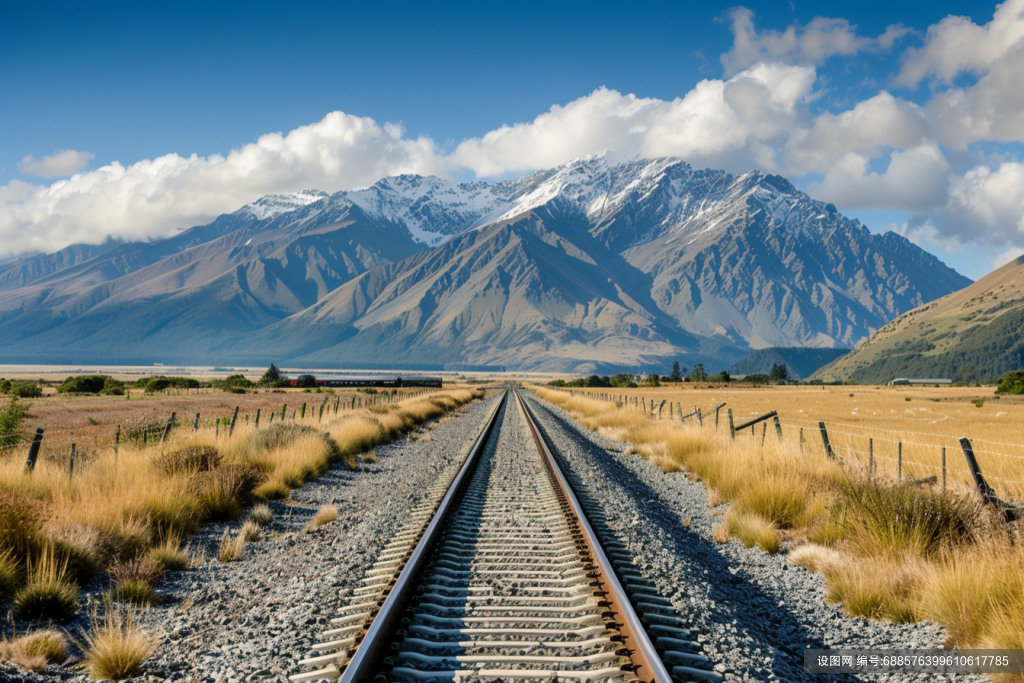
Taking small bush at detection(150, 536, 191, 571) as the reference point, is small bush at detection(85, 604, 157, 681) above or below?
above

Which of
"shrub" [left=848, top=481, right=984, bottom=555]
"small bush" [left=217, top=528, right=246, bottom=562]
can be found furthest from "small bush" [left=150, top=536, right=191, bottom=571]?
"shrub" [left=848, top=481, right=984, bottom=555]

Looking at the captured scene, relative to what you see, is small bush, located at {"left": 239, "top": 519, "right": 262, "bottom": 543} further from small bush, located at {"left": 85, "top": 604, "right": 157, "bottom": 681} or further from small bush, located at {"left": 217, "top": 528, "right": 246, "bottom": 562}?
small bush, located at {"left": 85, "top": 604, "right": 157, "bottom": 681}

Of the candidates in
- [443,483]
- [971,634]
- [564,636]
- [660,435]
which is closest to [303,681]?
[564,636]

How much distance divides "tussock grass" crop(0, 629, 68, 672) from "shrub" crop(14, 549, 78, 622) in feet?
1.86

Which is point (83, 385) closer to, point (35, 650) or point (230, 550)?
point (230, 550)

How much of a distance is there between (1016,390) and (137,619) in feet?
267

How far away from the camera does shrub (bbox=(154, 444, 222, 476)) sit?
10953mm

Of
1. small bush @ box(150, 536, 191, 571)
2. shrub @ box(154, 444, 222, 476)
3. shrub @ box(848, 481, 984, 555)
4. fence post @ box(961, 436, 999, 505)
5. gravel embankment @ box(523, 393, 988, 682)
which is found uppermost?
fence post @ box(961, 436, 999, 505)

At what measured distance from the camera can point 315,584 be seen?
6.39m

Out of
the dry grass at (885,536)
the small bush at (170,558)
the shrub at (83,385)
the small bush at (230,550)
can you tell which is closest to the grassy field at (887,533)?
the dry grass at (885,536)

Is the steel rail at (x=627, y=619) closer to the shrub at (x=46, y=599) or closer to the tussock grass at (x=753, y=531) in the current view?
the tussock grass at (x=753, y=531)

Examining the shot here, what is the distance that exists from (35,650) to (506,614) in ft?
11.2

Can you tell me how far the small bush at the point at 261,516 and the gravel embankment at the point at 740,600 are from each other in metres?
4.97

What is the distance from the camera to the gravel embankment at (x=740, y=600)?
4.87 metres
